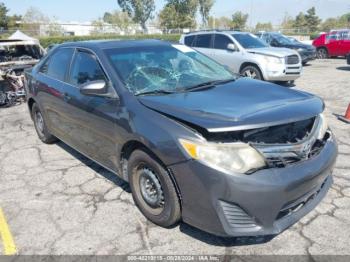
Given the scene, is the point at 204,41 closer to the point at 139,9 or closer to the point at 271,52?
the point at 271,52

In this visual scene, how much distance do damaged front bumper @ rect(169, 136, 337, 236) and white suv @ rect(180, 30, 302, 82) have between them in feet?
24.5

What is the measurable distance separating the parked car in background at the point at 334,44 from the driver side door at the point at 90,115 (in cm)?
1705

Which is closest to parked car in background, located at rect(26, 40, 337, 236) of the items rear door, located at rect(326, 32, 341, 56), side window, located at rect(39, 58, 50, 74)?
side window, located at rect(39, 58, 50, 74)

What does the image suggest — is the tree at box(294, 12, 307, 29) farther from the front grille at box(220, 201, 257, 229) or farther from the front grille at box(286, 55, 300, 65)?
the front grille at box(220, 201, 257, 229)

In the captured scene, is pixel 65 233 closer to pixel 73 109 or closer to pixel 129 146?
pixel 129 146

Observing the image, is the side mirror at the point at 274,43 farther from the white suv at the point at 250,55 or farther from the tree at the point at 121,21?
the tree at the point at 121,21

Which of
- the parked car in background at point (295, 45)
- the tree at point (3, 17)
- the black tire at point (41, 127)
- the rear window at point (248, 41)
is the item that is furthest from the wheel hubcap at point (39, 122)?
the tree at point (3, 17)

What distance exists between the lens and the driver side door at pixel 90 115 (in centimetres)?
355

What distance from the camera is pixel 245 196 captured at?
251cm

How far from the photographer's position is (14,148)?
226 inches

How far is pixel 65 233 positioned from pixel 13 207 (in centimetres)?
94

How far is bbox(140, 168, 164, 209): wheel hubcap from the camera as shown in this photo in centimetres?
312

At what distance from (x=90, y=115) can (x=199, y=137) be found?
165 cm

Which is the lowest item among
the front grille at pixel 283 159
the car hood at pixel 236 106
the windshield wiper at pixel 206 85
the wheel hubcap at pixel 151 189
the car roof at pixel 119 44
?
the wheel hubcap at pixel 151 189
